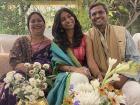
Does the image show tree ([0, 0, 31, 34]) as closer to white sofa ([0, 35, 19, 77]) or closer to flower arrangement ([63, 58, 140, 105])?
white sofa ([0, 35, 19, 77])

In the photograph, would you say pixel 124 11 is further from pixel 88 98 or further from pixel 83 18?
pixel 88 98

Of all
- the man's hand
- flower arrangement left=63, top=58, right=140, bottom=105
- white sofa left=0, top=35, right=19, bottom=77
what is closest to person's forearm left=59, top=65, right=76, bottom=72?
the man's hand

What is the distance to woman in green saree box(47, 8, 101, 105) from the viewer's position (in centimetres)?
296

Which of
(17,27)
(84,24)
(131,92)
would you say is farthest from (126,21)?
(131,92)

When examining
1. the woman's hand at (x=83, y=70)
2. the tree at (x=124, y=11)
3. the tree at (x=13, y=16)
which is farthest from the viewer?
the tree at (x=124, y=11)

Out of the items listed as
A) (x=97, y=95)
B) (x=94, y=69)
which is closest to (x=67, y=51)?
(x=94, y=69)

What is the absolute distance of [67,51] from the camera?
123 inches

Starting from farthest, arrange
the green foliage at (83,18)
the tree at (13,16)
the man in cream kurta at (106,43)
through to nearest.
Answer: the tree at (13,16), the green foliage at (83,18), the man in cream kurta at (106,43)

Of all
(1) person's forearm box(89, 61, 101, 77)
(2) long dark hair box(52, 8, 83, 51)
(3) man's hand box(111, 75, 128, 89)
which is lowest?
(3) man's hand box(111, 75, 128, 89)

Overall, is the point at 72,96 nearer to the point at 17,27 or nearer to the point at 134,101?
the point at 134,101

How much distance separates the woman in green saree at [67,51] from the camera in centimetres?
296

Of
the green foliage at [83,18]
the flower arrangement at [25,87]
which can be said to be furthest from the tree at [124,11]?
the flower arrangement at [25,87]

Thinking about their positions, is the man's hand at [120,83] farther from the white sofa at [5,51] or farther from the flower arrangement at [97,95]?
the white sofa at [5,51]

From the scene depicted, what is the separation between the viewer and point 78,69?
300 centimetres
